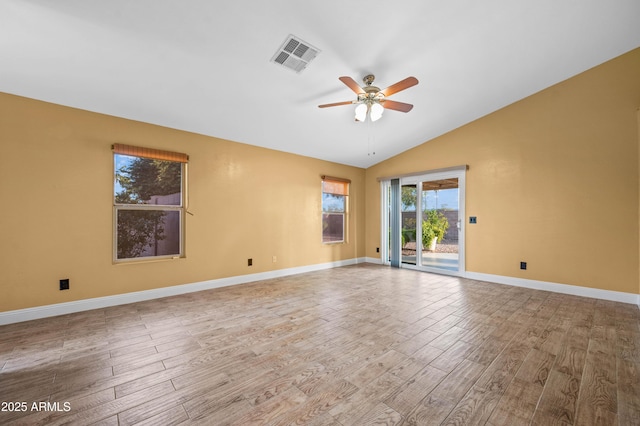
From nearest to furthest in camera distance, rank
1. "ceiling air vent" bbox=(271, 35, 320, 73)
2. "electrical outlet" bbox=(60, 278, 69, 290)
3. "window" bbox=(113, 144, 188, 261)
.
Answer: "ceiling air vent" bbox=(271, 35, 320, 73) → "electrical outlet" bbox=(60, 278, 69, 290) → "window" bbox=(113, 144, 188, 261)

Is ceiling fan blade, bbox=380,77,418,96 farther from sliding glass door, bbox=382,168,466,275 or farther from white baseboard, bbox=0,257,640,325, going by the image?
white baseboard, bbox=0,257,640,325

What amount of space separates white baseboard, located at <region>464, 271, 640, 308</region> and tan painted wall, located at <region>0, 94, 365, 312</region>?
13.4ft

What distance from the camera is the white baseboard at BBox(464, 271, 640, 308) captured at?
3.64 metres

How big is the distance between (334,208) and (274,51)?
162 inches

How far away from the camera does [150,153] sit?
377cm

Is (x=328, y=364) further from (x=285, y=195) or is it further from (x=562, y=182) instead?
(x=562, y=182)

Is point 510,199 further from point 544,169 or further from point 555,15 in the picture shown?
point 555,15

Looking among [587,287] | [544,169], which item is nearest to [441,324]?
[587,287]

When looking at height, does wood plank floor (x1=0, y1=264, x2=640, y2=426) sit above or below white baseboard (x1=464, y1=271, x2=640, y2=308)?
below

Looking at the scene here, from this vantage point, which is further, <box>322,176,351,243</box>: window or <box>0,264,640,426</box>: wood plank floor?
<box>322,176,351,243</box>: window

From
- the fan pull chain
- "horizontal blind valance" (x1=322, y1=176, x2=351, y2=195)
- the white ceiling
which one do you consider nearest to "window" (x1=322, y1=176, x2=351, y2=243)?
"horizontal blind valance" (x1=322, y1=176, x2=351, y2=195)

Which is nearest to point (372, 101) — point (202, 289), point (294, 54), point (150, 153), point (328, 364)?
point (294, 54)

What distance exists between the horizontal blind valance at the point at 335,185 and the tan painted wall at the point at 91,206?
1528mm

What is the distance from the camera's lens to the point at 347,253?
663cm
